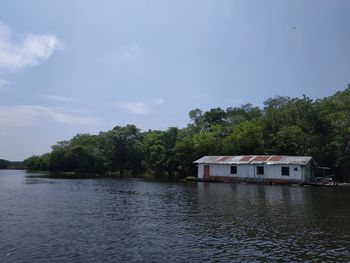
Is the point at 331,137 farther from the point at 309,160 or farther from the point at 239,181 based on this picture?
the point at 239,181

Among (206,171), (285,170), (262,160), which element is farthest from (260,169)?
(206,171)

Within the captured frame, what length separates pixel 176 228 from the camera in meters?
23.0

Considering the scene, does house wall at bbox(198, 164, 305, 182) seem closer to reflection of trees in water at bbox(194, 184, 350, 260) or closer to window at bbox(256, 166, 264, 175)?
window at bbox(256, 166, 264, 175)

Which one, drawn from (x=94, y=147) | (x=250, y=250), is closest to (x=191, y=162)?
(x=94, y=147)

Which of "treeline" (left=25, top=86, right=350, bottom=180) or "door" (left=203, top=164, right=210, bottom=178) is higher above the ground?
"treeline" (left=25, top=86, right=350, bottom=180)

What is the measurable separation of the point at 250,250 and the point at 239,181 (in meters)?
52.0

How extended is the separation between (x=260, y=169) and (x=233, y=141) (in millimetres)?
15473

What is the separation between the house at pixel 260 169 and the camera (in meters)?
63.1

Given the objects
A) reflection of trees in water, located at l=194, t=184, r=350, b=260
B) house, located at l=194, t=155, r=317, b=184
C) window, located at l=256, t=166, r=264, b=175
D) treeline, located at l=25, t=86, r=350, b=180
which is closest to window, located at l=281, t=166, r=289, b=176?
house, located at l=194, t=155, r=317, b=184

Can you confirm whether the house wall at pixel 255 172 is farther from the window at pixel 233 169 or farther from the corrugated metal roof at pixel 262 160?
Result: the corrugated metal roof at pixel 262 160

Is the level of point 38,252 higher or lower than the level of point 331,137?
lower

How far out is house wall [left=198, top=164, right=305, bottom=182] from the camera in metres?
62.9

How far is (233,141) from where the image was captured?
82188 mm

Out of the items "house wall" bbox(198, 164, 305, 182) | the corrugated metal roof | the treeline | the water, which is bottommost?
the water
